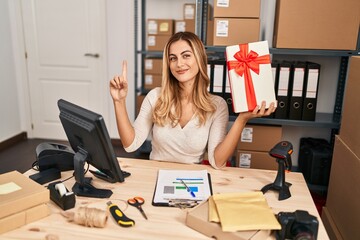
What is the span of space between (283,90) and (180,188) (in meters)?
1.57

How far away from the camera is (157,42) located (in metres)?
2.93

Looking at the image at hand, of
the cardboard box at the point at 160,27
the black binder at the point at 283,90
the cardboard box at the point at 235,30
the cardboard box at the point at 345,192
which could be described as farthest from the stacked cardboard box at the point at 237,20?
the cardboard box at the point at 345,192

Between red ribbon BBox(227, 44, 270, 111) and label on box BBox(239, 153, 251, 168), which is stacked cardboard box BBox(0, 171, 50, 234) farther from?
label on box BBox(239, 153, 251, 168)

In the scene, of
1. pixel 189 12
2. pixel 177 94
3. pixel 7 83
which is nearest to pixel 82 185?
pixel 177 94

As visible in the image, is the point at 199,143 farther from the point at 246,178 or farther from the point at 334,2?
the point at 334,2

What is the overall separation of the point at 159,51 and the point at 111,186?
1.86 m

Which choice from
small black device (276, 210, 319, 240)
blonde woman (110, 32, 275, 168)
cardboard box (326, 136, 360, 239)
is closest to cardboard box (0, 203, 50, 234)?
blonde woman (110, 32, 275, 168)

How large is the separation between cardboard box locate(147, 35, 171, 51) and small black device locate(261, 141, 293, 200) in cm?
192

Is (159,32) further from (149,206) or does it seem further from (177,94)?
(149,206)

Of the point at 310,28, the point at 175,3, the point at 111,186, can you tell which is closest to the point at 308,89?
the point at 310,28

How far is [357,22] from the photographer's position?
7.38 ft

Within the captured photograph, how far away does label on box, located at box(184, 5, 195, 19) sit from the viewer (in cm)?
289

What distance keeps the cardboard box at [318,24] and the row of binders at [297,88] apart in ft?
0.52

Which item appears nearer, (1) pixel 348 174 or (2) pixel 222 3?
(1) pixel 348 174
